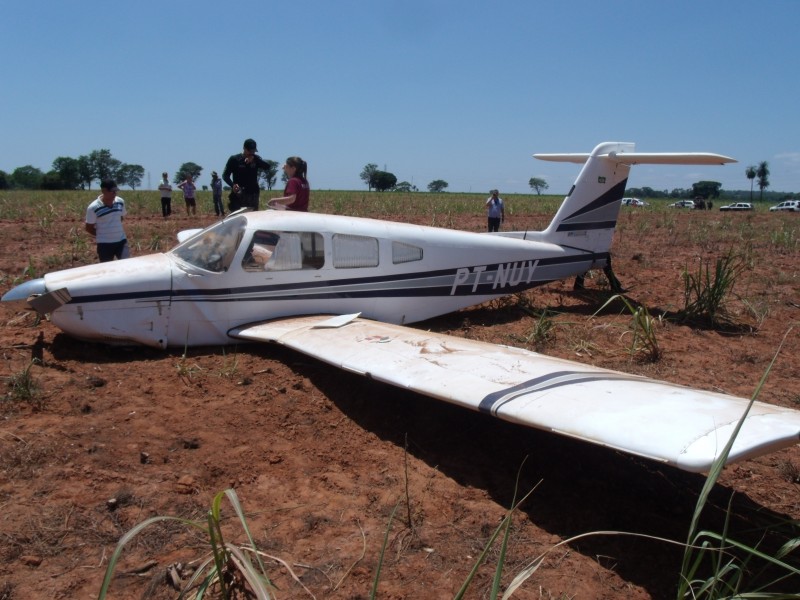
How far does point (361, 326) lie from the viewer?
7.05 metres

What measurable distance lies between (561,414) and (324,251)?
4226 mm

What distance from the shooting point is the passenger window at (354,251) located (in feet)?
24.7

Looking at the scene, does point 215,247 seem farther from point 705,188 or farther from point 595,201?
point 705,188

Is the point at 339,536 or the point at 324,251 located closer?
the point at 339,536

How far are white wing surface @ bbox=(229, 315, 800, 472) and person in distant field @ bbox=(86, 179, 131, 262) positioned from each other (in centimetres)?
299

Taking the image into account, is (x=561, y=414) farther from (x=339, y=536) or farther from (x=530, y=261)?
(x=530, y=261)

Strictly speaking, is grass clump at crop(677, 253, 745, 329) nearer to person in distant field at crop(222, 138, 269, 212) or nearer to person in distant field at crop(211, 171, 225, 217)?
person in distant field at crop(222, 138, 269, 212)

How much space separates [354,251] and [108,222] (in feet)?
12.1

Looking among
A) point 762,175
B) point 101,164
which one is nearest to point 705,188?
point 762,175

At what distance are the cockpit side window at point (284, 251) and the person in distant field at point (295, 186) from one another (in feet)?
5.26

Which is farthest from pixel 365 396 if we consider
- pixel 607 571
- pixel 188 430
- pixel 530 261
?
pixel 530 261

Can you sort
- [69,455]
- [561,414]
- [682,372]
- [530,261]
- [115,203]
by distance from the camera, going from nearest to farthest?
1. [561,414]
2. [69,455]
3. [682,372]
4. [115,203]
5. [530,261]

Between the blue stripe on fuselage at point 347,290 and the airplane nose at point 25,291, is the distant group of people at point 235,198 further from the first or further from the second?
the airplane nose at point 25,291

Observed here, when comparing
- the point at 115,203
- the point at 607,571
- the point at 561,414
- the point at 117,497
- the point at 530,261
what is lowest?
the point at 607,571
